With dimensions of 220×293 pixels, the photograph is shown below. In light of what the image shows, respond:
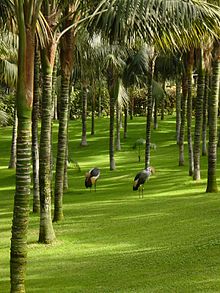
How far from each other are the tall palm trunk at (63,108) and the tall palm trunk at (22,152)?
6.90 metres

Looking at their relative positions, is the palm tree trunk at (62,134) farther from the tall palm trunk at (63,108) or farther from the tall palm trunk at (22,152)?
the tall palm trunk at (22,152)

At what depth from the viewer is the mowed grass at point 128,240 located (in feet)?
38.8

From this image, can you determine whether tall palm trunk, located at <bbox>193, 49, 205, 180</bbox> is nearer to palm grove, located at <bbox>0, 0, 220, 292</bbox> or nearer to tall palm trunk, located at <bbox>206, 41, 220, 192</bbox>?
palm grove, located at <bbox>0, 0, 220, 292</bbox>

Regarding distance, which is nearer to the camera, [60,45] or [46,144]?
[46,144]

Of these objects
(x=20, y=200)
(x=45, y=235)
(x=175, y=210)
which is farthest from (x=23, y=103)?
(x=175, y=210)

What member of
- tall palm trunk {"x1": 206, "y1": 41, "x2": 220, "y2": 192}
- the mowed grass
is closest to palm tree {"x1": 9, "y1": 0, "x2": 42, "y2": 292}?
the mowed grass

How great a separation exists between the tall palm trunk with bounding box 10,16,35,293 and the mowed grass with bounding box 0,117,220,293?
1756 millimetres

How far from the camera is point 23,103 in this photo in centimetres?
1020

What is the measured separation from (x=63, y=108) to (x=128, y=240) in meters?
4.66

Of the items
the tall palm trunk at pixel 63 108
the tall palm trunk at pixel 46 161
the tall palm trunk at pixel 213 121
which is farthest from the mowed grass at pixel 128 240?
the tall palm trunk at pixel 63 108

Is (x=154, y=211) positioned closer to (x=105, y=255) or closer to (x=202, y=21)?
(x=105, y=255)

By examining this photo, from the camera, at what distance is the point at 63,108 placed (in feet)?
61.2

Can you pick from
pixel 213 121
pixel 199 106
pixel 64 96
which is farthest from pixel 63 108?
pixel 199 106

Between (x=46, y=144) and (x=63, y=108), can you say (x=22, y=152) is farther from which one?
(x=63, y=108)
